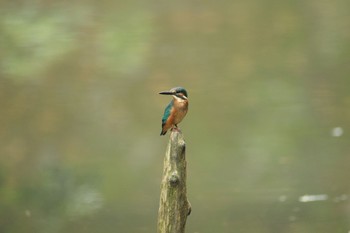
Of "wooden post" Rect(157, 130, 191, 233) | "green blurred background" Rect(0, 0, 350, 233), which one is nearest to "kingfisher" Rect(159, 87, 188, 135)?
"wooden post" Rect(157, 130, 191, 233)

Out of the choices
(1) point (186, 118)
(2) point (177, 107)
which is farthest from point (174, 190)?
(1) point (186, 118)

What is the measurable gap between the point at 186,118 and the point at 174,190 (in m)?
3.70

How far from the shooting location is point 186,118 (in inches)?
264

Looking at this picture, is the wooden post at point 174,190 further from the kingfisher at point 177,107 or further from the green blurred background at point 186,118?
the green blurred background at point 186,118

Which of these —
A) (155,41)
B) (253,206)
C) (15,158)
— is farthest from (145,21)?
(253,206)

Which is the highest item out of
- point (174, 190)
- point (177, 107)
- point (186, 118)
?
point (186, 118)

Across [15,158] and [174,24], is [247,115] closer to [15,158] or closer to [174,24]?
[174,24]

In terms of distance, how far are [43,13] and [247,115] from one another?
82.1 inches

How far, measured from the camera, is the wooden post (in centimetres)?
301

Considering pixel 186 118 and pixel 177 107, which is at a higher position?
pixel 186 118

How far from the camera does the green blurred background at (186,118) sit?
19.4 ft

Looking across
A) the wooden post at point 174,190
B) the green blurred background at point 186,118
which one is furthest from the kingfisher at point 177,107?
the green blurred background at point 186,118

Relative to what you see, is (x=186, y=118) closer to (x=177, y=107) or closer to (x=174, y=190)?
(x=177, y=107)

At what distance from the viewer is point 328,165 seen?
6.23m
